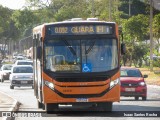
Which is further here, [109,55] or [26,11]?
[26,11]

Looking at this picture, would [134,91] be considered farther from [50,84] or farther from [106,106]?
[50,84]

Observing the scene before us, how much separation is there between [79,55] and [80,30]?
90 cm

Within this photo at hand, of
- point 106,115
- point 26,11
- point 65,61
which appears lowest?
point 106,115

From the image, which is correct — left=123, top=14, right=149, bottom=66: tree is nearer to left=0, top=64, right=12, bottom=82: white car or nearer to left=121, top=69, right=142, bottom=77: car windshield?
left=0, top=64, right=12, bottom=82: white car

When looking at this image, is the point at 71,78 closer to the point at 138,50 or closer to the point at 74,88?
the point at 74,88

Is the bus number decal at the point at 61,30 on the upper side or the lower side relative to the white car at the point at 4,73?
upper

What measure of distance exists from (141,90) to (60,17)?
75.6m

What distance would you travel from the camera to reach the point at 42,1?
388ft

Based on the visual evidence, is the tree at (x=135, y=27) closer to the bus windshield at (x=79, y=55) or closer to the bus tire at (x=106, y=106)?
the bus tire at (x=106, y=106)

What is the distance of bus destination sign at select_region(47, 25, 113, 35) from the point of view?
21.9m

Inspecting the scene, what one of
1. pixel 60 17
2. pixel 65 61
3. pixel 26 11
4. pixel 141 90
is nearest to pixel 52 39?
pixel 65 61

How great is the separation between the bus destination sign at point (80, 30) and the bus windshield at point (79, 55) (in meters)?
0.25

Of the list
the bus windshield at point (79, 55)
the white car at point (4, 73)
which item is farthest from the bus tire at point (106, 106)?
the white car at point (4, 73)

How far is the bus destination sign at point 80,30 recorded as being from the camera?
2186 centimetres
